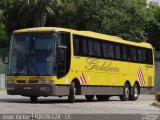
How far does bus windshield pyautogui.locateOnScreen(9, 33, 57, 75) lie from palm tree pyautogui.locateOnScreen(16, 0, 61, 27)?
4078cm

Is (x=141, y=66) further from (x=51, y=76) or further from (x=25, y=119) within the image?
(x=25, y=119)

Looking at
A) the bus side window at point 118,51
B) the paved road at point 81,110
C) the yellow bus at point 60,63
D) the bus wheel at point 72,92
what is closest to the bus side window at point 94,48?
the yellow bus at point 60,63

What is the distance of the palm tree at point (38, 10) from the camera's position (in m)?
68.4

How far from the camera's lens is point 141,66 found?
3584cm

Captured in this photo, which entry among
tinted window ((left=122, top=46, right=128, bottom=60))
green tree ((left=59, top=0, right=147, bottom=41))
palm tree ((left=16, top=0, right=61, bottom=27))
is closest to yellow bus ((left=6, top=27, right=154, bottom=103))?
tinted window ((left=122, top=46, right=128, bottom=60))

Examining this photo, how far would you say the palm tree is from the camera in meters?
68.4

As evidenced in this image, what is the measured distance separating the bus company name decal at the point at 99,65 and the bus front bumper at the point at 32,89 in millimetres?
3597

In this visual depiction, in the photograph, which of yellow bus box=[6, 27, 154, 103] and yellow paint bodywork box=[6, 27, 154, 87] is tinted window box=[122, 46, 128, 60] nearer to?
yellow paint bodywork box=[6, 27, 154, 87]

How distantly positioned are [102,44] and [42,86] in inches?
236

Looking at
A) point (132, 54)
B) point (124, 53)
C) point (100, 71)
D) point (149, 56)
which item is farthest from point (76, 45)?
point (149, 56)

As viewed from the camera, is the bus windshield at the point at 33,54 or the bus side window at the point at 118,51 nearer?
the bus windshield at the point at 33,54

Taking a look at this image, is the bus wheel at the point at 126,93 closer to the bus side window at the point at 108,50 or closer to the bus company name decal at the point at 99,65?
the bus company name decal at the point at 99,65

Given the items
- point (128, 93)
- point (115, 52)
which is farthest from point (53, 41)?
point (128, 93)

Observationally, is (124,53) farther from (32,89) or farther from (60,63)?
(32,89)
